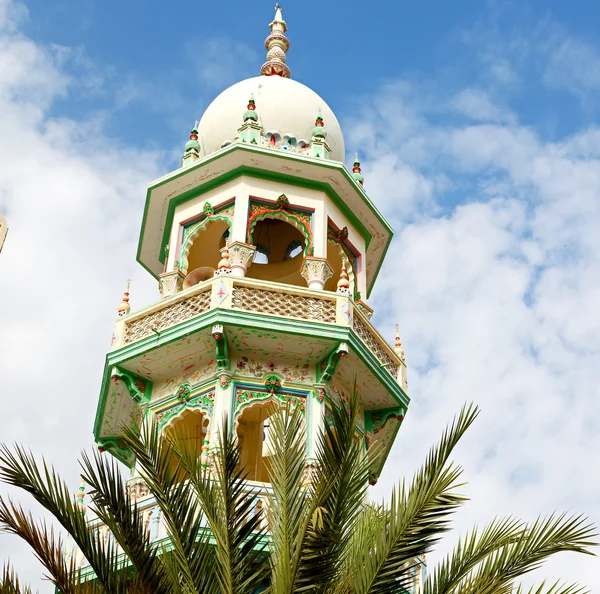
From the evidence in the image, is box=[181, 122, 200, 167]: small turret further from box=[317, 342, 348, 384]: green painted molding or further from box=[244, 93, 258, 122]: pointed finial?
box=[317, 342, 348, 384]: green painted molding

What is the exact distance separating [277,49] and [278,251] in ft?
14.1

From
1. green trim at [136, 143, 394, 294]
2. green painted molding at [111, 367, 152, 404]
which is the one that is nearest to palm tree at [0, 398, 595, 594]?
green painted molding at [111, 367, 152, 404]

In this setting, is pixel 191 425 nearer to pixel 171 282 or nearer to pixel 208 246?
pixel 171 282

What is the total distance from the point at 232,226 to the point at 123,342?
103 inches

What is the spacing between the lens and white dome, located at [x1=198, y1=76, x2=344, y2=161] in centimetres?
1881

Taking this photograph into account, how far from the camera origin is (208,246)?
62.1 feet

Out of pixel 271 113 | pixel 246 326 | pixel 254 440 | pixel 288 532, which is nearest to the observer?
pixel 288 532

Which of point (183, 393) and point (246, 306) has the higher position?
point (246, 306)


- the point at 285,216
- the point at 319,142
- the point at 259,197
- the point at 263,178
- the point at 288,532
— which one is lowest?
the point at 288,532

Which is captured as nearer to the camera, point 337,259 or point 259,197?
point 259,197

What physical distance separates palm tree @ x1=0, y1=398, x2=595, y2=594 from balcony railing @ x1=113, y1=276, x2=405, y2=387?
18.9 ft

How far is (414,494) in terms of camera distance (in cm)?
906

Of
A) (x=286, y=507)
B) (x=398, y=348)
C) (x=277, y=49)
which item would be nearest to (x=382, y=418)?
(x=398, y=348)

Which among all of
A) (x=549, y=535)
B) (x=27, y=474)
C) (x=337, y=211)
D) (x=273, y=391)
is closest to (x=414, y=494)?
(x=549, y=535)
